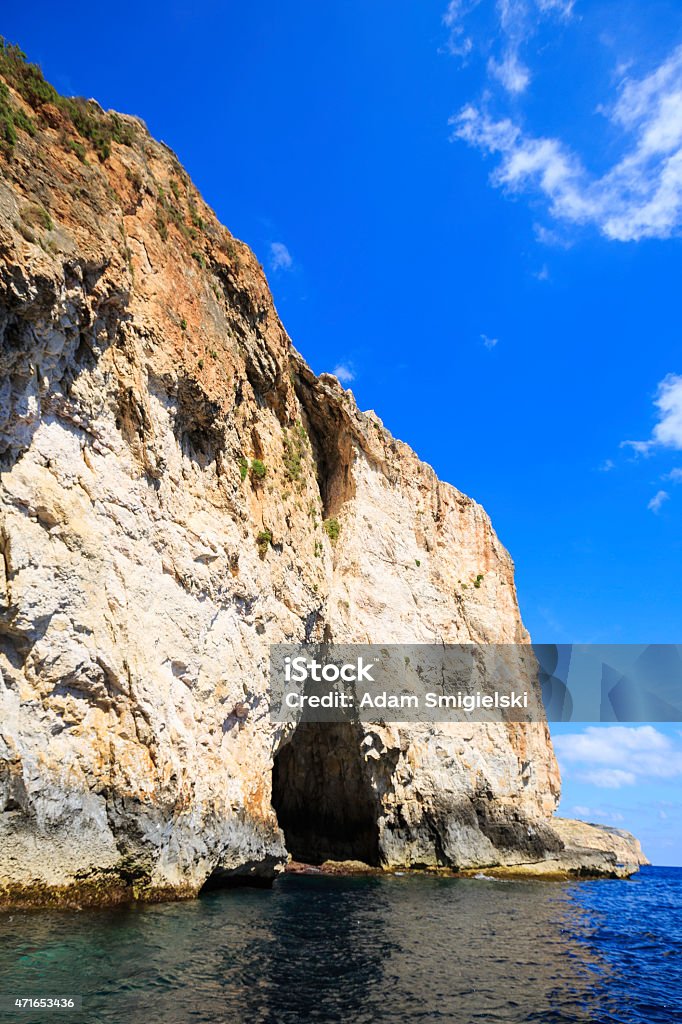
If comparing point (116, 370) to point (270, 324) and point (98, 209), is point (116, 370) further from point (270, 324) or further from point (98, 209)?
point (270, 324)

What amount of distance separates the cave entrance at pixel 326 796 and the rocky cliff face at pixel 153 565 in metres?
0.13

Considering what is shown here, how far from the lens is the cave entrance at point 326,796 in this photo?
31.1 meters

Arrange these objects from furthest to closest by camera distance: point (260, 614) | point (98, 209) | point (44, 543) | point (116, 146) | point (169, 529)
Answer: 1. point (260, 614)
2. point (116, 146)
3. point (169, 529)
4. point (98, 209)
5. point (44, 543)

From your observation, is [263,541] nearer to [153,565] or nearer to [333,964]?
[153,565]

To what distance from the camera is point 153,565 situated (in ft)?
58.4

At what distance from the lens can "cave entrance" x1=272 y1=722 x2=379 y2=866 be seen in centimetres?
3112

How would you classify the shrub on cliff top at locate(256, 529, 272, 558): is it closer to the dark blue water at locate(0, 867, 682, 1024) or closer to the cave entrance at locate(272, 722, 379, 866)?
the dark blue water at locate(0, 867, 682, 1024)

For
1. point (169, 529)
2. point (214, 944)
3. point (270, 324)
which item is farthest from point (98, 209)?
point (214, 944)

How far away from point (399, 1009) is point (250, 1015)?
2416 mm

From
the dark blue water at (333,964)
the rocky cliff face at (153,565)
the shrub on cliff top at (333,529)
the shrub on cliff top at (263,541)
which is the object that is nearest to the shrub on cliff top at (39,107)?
the rocky cliff face at (153,565)

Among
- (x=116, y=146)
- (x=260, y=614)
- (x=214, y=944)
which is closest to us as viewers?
(x=214, y=944)

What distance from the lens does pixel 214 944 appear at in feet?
41.2

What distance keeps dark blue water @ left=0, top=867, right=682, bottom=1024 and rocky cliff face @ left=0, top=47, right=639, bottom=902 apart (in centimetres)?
213

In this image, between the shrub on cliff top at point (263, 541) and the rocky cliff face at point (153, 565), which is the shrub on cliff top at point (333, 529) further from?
the shrub on cliff top at point (263, 541)
